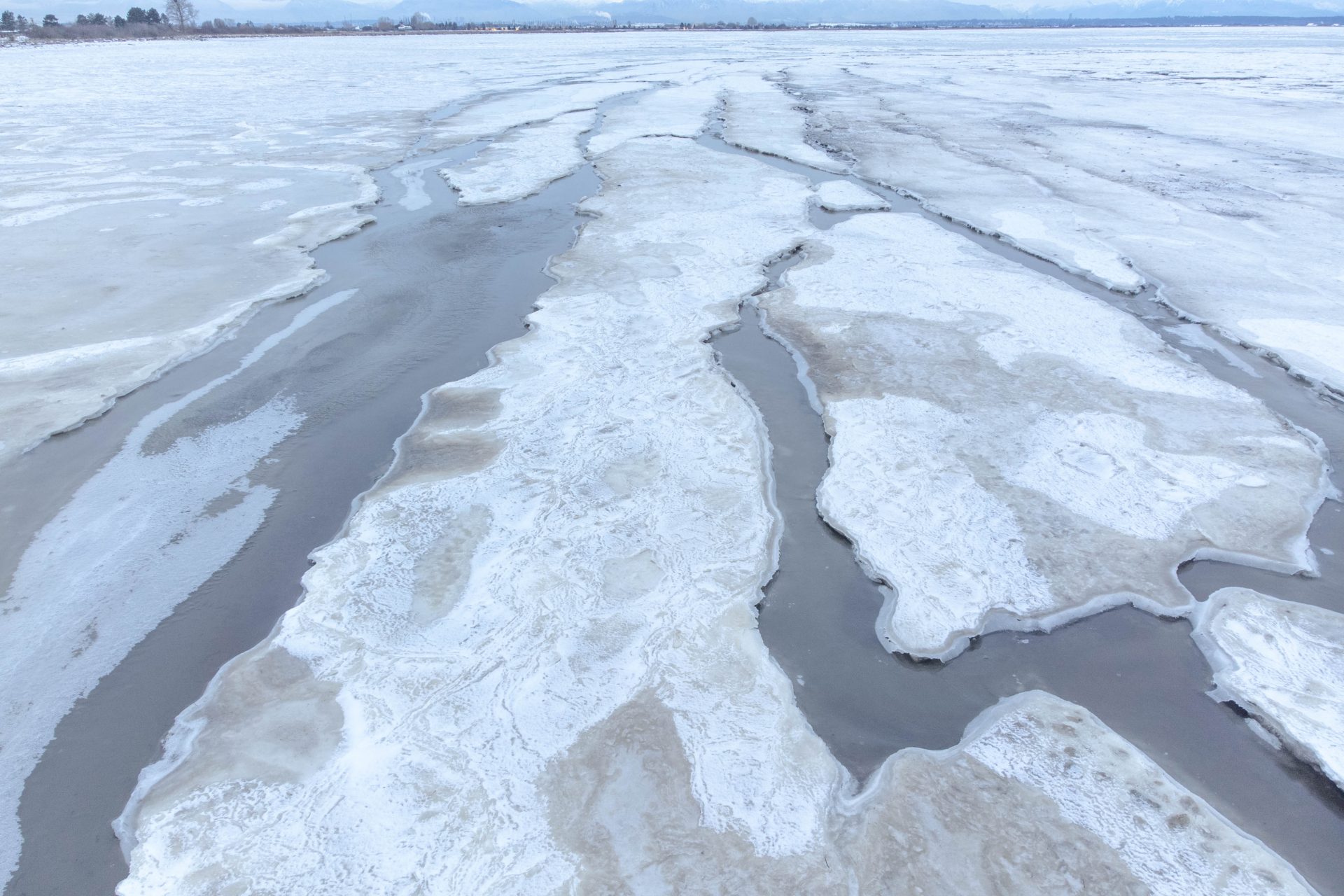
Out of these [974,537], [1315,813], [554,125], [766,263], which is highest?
[554,125]

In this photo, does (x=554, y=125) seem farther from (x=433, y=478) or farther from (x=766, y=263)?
(x=433, y=478)

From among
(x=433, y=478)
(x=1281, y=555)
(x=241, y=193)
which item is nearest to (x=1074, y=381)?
(x=1281, y=555)

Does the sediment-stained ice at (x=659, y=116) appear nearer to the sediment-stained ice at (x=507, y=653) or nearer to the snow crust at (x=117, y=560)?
the sediment-stained ice at (x=507, y=653)

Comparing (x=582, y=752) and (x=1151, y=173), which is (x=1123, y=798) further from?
(x=1151, y=173)

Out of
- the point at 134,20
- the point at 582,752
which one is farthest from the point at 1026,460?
the point at 134,20

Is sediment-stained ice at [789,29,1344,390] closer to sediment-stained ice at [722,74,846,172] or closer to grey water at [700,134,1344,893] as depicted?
sediment-stained ice at [722,74,846,172]

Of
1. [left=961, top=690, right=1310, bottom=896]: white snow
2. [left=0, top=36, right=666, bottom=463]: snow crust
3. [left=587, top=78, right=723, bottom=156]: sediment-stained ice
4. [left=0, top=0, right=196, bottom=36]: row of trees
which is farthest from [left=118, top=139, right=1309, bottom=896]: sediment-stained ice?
[left=0, top=0, right=196, bottom=36]: row of trees
